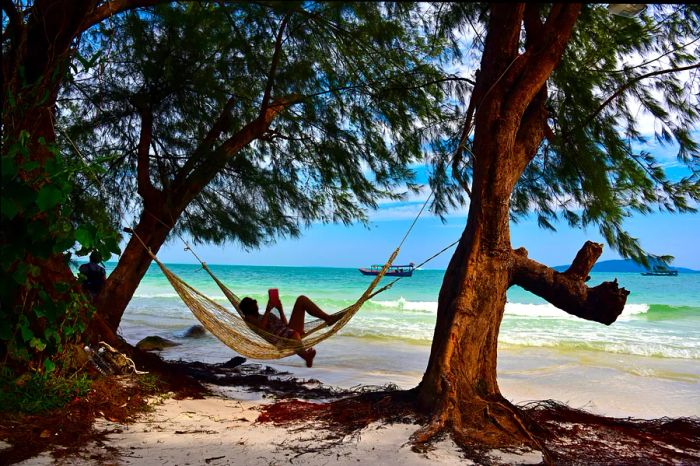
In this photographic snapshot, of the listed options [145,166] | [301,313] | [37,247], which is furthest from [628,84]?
[145,166]

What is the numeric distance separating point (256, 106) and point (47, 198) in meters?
2.83

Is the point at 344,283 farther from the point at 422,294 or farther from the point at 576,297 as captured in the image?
the point at 576,297

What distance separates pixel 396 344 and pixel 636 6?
5202 millimetres

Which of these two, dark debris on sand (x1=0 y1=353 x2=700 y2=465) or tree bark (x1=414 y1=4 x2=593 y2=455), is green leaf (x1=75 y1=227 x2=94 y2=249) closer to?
dark debris on sand (x1=0 y1=353 x2=700 y2=465)

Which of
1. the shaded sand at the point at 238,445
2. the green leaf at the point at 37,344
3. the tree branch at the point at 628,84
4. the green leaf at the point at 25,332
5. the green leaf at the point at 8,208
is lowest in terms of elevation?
the shaded sand at the point at 238,445

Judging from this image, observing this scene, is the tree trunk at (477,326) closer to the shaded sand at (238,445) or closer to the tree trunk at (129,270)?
the shaded sand at (238,445)

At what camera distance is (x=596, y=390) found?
4301 millimetres

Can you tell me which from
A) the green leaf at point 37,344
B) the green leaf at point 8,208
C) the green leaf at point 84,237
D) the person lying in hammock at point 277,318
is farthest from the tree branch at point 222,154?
the green leaf at point 8,208

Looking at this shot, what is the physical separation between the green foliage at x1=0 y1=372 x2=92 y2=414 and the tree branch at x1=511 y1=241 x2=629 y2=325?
1.93 meters

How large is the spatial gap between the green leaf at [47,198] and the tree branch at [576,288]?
1848 millimetres

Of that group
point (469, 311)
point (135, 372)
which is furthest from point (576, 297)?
point (135, 372)

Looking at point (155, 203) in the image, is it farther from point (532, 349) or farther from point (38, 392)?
point (532, 349)

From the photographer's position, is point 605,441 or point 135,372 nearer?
point 605,441

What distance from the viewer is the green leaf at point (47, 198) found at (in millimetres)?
1508
